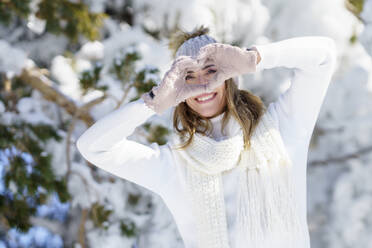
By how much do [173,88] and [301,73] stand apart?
35 centimetres

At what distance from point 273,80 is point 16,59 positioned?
1304 millimetres

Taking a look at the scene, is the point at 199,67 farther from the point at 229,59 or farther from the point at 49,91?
the point at 49,91

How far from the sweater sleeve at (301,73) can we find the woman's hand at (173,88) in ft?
0.57

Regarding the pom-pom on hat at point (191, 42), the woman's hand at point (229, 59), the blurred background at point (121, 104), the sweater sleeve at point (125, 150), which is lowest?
the blurred background at point (121, 104)

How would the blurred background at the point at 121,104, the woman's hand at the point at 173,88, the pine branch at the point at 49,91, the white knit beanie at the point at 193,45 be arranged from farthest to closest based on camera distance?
the pine branch at the point at 49,91
the blurred background at the point at 121,104
the white knit beanie at the point at 193,45
the woman's hand at the point at 173,88

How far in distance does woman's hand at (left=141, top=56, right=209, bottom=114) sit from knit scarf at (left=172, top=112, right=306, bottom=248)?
9.1 inches

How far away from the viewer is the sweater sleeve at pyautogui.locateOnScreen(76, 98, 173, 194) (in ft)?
2.98

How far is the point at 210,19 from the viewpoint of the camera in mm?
1924

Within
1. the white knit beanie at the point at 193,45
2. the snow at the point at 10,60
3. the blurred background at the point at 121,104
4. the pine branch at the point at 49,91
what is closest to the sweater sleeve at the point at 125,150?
the white knit beanie at the point at 193,45

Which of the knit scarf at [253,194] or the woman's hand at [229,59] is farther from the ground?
the woman's hand at [229,59]

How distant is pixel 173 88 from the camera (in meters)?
Answer: 0.87

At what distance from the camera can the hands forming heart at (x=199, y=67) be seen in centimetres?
86

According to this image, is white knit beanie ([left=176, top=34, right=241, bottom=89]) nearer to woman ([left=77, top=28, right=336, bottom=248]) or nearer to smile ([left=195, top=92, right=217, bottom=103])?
woman ([left=77, top=28, right=336, bottom=248])

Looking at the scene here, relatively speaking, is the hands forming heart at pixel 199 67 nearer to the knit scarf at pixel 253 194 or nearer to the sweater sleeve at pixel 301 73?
the sweater sleeve at pixel 301 73
